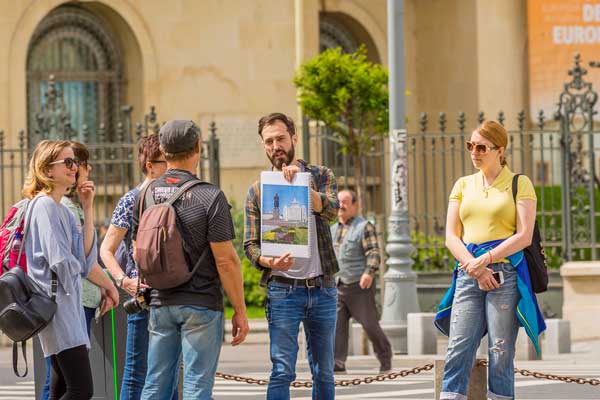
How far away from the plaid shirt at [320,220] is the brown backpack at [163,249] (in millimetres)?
1090

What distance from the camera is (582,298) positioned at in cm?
1797

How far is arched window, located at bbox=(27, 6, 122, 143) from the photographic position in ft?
86.9

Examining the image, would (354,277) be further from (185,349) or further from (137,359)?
(185,349)

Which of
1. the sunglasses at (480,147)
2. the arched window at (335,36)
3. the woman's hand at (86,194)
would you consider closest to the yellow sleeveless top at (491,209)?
the sunglasses at (480,147)

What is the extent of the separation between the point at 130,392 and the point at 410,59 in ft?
72.6

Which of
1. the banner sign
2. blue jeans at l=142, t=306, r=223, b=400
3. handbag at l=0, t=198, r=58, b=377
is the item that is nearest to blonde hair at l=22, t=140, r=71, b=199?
handbag at l=0, t=198, r=58, b=377

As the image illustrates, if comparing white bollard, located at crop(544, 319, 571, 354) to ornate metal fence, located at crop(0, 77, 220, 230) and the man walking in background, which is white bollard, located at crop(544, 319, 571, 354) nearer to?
the man walking in background

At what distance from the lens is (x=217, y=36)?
2656cm

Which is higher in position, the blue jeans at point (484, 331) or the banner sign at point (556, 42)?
the banner sign at point (556, 42)

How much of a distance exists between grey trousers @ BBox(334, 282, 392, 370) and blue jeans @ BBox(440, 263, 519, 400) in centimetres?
525

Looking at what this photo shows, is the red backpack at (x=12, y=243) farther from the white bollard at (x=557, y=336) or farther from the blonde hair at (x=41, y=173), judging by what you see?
the white bollard at (x=557, y=336)

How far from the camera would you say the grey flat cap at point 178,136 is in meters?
7.59

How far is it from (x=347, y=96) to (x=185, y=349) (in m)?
13.4

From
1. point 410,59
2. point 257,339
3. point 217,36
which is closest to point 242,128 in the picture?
point 217,36
